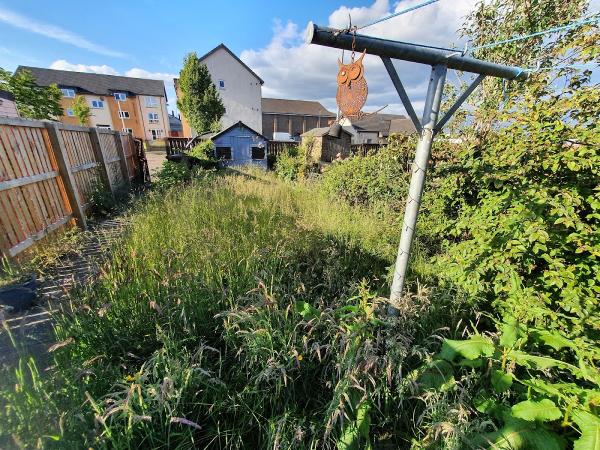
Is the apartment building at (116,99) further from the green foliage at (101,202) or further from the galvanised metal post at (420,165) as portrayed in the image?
the galvanised metal post at (420,165)

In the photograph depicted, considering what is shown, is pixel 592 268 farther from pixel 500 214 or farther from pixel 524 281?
pixel 500 214

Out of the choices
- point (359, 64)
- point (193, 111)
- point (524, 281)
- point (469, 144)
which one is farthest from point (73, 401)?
point (193, 111)

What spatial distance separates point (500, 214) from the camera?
240 centimetres

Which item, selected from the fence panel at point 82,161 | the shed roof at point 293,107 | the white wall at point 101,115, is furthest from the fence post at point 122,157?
the shed roof at point 293,107

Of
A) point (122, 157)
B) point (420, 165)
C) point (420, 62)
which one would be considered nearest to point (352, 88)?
point (420, 62)

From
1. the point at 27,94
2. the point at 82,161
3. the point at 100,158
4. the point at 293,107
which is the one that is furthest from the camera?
the point at 293,107

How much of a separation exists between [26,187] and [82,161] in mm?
2287

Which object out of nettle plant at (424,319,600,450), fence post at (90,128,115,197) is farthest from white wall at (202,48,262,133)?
nettle plant at (424,319,600,450)

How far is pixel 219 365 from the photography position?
1882 millimetres

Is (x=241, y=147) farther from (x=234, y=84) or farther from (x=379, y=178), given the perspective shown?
(x=234, y=84)

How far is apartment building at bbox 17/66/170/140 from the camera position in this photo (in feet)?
109

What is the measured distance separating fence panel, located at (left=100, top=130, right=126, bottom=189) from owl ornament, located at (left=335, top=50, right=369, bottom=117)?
7491 millimetres

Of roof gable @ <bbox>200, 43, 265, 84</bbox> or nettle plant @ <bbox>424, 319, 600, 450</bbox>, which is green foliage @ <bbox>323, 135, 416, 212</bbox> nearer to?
nettle plant @ <bbox>424, 319, 600, 450</bbox>

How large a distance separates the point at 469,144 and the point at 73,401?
168 inches
